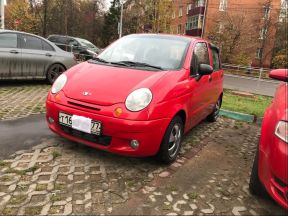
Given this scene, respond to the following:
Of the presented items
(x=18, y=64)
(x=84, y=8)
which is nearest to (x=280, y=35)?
(x=84, y=8)

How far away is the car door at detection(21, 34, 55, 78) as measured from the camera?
8.08 m

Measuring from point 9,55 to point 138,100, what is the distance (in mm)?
5174

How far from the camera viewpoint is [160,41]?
4.88m

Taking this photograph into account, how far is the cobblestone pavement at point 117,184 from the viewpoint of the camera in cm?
304

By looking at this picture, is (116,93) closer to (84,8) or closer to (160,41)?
(160,41)

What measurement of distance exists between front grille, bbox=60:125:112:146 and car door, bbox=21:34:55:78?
4.76 meters

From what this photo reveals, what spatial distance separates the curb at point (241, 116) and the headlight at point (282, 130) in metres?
4.18

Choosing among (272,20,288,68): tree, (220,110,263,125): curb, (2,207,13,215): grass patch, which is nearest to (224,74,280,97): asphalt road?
(220,110,263,125): curb

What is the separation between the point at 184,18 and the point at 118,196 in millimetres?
50288

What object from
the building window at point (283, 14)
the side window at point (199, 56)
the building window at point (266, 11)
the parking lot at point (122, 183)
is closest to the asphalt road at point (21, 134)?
the parking lot at point (122, 183)

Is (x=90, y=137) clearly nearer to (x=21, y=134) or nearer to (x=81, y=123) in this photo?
(x=81, y=123)

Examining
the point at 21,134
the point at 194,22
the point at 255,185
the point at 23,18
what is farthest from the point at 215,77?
the point at 194,22

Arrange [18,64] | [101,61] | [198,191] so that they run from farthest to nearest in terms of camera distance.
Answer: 1. [18,64]
2. [101,61]
3. [198,191]

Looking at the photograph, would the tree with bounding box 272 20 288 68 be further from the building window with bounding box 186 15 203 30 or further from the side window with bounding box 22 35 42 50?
the side window with bounding box 22 35 42 50
